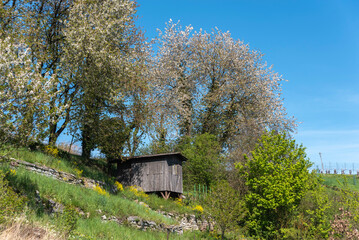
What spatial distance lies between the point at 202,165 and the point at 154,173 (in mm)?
6040

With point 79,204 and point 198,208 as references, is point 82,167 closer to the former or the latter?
point 79,204

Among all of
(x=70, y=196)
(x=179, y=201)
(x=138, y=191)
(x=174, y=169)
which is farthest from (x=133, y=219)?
(x=174, y=169)

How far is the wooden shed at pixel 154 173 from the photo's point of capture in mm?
28578

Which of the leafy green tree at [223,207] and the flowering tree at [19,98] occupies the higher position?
the flowering tree at [19,98]

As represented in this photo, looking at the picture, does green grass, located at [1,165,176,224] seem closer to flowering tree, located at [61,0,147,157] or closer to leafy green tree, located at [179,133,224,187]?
flowering tree, located at [61,0,147,157]

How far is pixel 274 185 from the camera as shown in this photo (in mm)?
25484

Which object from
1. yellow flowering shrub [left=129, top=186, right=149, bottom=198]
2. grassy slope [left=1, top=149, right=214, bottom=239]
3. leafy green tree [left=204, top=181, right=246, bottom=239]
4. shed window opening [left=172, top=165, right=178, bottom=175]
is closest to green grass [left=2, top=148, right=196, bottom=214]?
grassy slope [left=1, top=149, right=214, bottom=239]

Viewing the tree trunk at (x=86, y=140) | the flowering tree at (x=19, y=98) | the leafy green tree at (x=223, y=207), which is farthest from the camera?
the tree trunk at (x=86, y=140)

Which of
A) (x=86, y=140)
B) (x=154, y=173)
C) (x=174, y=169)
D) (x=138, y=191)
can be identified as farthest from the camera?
(x=174, y=169)

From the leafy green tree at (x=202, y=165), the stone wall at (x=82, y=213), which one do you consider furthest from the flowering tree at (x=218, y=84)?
the stone wall at (x=82, y=213)

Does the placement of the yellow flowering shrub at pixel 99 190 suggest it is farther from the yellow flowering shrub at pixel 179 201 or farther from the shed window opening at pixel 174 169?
the shed window opening at pixel 174 169

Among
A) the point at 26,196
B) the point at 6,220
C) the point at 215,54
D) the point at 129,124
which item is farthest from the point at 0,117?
the point at 215,54

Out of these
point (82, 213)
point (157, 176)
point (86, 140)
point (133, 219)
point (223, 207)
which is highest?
point (86, 140)

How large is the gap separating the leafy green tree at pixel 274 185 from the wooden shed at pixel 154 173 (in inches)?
230
